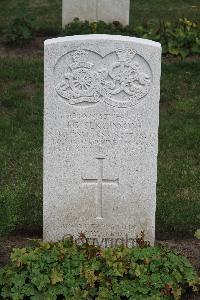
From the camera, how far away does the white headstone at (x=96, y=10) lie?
1019cm

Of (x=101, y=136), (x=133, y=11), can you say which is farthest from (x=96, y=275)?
(x=133, y=11)

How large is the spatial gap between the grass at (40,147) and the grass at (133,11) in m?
1.69

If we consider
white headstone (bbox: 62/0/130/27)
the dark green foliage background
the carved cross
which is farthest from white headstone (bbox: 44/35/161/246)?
white headstone (bbox: 62/0/130/27)

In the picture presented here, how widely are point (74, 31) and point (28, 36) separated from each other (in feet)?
1.99

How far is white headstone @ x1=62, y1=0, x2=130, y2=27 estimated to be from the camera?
33.4 ft

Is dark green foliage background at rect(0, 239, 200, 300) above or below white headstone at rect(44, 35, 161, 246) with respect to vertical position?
below

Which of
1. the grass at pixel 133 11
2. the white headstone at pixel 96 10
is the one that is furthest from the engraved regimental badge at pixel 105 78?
the grass at pixel 133 11

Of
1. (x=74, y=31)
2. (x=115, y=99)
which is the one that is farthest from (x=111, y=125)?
(x=74, y=31)

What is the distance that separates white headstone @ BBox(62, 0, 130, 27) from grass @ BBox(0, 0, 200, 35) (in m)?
0.47

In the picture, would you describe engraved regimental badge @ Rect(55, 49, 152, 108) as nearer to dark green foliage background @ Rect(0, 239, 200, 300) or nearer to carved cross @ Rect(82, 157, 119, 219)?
carved cross @ Rect(82, 157, 119, 219)

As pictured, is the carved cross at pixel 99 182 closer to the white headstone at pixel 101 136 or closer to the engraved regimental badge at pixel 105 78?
the white headstone at pixel 101 136

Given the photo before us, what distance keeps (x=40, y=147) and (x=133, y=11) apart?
5314mm

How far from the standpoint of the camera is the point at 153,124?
5223 mm

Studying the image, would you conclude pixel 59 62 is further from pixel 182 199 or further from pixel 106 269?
pixel 182 199
